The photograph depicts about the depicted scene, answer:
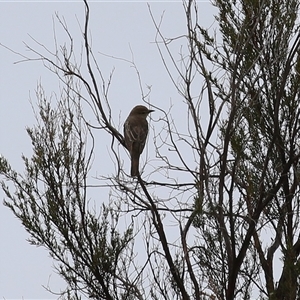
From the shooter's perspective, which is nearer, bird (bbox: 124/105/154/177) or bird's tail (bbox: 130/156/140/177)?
bird's tail (bbox: 130/156/140/177)

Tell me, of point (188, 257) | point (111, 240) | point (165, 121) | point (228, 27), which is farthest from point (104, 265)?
point (228, 27)

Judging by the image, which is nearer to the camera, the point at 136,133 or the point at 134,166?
the point at 134,166

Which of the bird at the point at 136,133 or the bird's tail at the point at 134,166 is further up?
the bird at the point at 136,133

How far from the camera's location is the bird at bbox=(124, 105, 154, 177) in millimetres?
7038

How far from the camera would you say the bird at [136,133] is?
23.1 ft

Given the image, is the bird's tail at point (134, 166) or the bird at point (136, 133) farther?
the bird at point (136, 133)

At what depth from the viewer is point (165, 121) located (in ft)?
19.5

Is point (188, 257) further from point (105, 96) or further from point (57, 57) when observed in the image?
point (57, 57)

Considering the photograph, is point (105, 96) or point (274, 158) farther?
point (274, 158)

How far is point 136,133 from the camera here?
26.6 feet

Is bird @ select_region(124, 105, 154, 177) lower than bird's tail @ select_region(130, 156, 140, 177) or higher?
higher

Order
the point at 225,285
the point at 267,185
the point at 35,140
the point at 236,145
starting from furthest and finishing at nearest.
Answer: the point at 35,140 < the point at 267,185 < the point at 225,285 < the point at 236,145

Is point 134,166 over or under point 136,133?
under

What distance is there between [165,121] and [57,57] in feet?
3.85
